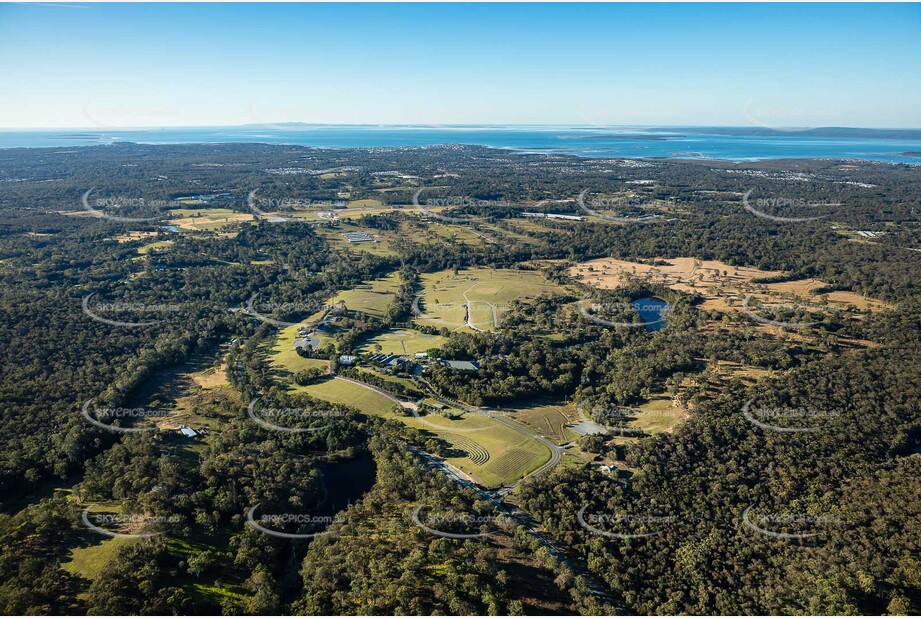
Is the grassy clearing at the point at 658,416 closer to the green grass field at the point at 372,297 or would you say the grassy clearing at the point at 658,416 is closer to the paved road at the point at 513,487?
the paved road at the point at 513,487

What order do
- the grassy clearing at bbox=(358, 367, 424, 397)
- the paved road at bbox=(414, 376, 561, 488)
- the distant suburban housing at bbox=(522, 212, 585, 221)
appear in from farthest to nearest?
1. the distant suburban housing at bbox=(522, 212, 585, 221)
2. the grassy clearing at bbox=(358, 367, 424, 397)
3. the paved road at bbox=(414, 376, 561, 488)

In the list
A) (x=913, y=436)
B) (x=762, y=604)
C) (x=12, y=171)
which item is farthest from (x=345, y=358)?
(x=12, y=171)

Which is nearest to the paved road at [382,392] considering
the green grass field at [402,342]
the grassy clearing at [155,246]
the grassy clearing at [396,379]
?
the grassy clearing at [396,379]

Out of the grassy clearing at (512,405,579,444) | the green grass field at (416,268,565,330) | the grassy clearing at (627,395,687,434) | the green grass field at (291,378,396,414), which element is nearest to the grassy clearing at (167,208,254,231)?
the green grass field at (416,268,565,330)

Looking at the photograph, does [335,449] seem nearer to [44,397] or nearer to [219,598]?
[219,598]

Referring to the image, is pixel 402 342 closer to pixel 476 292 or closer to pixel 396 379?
pixel 396 379

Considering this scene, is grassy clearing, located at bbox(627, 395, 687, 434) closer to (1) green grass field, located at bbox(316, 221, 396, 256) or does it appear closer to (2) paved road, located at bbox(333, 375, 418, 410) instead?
(2) paved road, located at bbox(333, 375, 418, 410)
